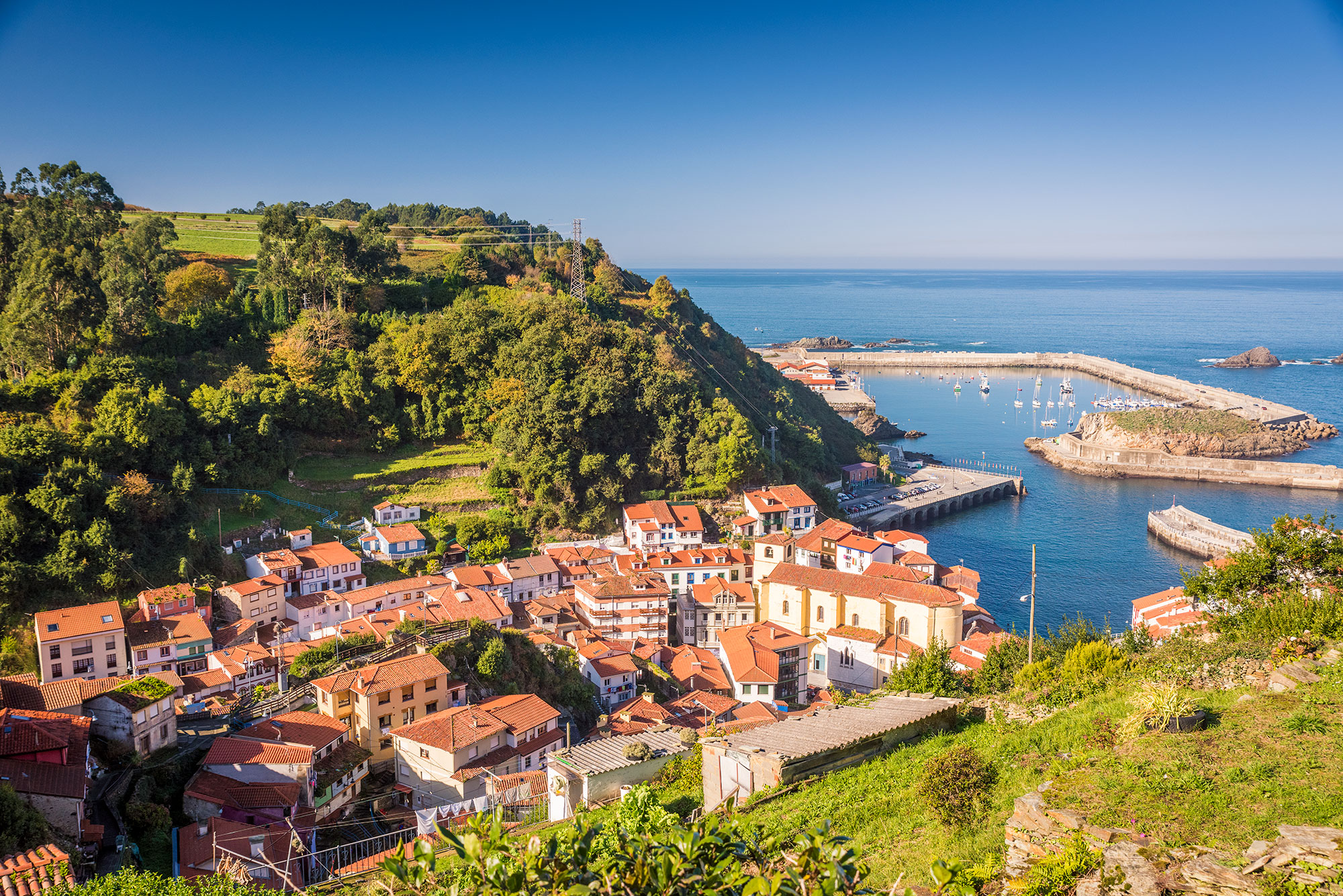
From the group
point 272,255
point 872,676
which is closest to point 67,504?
point 272,255

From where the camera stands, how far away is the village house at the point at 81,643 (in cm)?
1662

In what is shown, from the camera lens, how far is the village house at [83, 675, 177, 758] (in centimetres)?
1209

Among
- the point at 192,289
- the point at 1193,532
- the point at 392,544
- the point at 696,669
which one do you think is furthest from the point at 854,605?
the point at 192,289

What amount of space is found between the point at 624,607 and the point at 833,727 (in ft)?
48.9

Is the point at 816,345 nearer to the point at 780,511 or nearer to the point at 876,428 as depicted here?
the point at 876,428

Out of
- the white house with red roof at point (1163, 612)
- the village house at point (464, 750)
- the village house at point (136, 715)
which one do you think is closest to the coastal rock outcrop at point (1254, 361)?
the white house with red roof at point (1163, 612)

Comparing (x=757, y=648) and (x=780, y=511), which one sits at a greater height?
(x=780, y=511)

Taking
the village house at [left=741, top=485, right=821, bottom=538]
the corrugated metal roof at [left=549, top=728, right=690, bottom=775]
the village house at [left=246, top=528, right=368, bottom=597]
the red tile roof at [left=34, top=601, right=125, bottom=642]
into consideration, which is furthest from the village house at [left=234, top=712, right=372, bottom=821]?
the village house at [left=741, top=485, right=821, bottom=538]

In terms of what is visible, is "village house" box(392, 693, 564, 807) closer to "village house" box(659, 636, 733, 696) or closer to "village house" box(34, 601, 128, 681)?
"village house" box(659, 636, 733, 696)

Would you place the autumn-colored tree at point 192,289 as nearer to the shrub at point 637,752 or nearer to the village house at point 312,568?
the village house at point 312,568

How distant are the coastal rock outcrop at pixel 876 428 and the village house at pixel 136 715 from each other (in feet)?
146

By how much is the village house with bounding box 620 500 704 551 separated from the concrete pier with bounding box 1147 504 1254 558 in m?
21.6

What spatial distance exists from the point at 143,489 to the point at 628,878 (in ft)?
73.4

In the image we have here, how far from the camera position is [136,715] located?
12.1 metres
